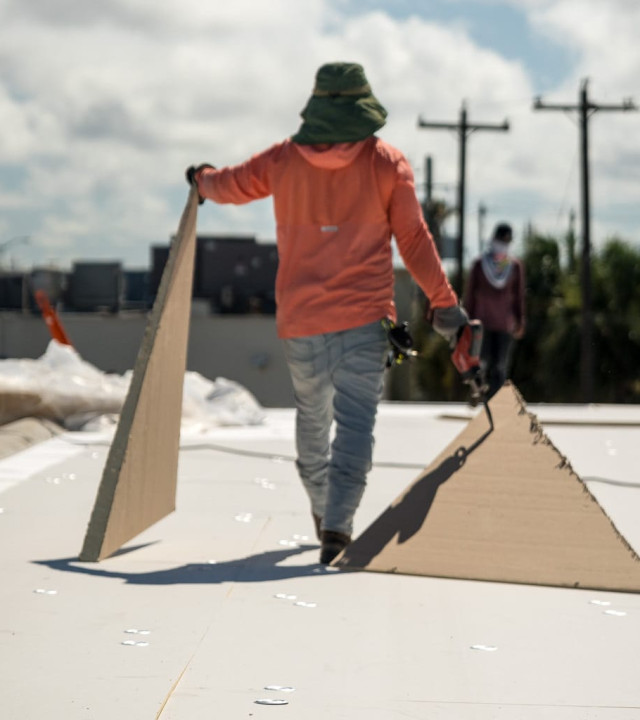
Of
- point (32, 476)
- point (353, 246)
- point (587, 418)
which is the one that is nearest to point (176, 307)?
point (353, 246)

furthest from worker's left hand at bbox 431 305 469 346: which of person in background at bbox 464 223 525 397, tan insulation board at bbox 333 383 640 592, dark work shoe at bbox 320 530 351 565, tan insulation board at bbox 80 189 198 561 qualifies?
person in background at bbox 464 223 525 397

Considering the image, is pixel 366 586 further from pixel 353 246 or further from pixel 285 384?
pixel 285 384

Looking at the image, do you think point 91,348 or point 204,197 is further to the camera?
point 91,348

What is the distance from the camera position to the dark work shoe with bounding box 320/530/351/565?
4.65m

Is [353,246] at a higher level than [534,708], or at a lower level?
higher

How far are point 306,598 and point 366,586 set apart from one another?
11.0 inches

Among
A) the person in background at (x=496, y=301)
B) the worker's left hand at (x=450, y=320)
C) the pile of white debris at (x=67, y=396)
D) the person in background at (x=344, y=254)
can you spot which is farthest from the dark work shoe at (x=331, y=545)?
the person in background at (x=496, y=301)

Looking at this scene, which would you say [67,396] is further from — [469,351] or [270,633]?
[270,633]

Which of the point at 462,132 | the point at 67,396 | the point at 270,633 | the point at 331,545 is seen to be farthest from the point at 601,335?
the point at 270,633

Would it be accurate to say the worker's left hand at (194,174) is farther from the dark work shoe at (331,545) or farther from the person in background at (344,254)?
the dark work shoe at (331,545)

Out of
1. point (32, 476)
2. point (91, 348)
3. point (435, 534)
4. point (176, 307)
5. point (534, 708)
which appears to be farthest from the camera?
point (91, 348)

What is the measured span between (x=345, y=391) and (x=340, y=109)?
1.02 metres

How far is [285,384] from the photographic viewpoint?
102 feet

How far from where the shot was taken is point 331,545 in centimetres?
465
